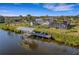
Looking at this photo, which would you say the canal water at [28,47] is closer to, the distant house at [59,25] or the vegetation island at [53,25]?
the vegetation island at [53,25]

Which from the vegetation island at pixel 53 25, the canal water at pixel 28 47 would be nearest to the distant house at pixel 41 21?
the vegetation island at pixel 53 25

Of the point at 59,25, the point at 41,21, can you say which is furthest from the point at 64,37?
the point at 41,21

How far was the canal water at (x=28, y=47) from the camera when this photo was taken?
2.27m

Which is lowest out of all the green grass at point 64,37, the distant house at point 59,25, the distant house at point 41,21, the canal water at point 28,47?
the canal water at point 28,47

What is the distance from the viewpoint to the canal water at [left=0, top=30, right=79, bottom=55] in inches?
89.4

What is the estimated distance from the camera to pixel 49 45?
2.29 meters

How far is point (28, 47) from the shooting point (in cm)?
229

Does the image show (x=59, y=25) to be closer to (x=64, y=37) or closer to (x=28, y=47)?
(x=64, y=37)

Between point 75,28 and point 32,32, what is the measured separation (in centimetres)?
40

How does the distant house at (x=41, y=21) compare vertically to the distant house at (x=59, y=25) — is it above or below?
above

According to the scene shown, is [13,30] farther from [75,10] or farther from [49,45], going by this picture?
[75,10]

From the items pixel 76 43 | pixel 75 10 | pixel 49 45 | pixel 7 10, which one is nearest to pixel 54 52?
pixel 49 45

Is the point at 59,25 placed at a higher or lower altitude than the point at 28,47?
higher

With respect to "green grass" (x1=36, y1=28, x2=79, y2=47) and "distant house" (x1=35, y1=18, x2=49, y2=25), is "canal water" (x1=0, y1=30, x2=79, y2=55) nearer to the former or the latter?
"green grass" (x1=36, y1=28, x2=79, y2=47)
